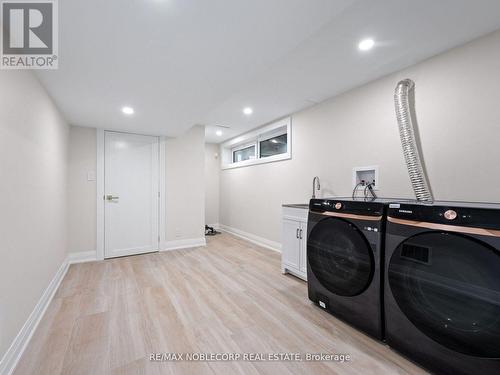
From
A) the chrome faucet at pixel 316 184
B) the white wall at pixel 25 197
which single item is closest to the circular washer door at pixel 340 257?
the chrome faucet at pixel 316 184

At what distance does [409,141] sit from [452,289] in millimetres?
1269

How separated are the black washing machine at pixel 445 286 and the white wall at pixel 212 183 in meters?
4.60

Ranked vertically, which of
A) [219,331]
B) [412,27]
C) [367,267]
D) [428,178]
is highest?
[412,27]

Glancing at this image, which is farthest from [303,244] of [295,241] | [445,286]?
[445,286]

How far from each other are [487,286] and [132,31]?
7.95ft

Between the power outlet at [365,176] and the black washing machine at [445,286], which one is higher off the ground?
the power outlet at [365,176]

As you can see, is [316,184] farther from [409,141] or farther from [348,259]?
[348,259]

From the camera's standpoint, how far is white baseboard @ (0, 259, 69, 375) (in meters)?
1.30

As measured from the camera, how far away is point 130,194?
3631mm

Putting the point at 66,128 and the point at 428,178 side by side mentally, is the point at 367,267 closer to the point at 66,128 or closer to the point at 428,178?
the point at 428,178

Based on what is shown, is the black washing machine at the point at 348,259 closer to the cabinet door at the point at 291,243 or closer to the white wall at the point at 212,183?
the cabinet door at the point at 291,243

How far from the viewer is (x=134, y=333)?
5.51ft

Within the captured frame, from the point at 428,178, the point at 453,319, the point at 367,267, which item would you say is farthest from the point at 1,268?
the point at 428,178

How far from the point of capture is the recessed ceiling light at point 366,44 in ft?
5.76
